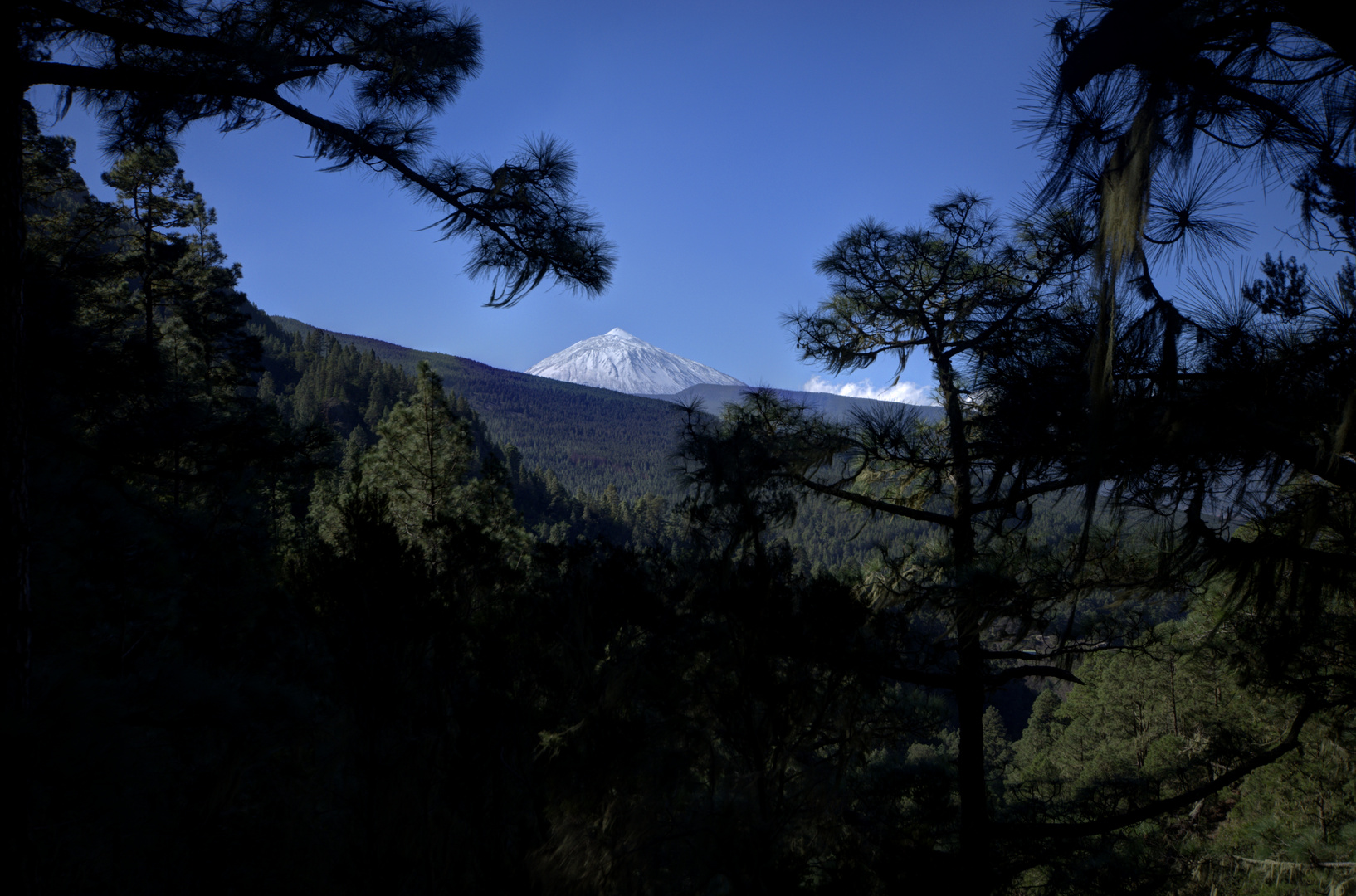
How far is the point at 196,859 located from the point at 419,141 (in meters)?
5.76

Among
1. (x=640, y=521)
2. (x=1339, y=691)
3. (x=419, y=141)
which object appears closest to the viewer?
(x=419, y=141)

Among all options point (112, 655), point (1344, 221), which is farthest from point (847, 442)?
point (112, 655)

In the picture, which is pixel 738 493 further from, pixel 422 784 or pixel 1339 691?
pixel 1339 691

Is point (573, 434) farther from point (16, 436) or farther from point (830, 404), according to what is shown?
point (16, 436)

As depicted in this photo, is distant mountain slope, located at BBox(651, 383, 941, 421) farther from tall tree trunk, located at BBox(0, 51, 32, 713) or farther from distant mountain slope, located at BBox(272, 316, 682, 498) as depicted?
distant mountain slope, located at BBox(272, 316, 682, 498)

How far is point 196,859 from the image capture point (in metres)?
5.01

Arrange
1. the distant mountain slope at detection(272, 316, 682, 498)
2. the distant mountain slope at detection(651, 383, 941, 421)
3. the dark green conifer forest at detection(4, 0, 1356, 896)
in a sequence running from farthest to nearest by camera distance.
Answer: the distant mountain slope at detection(272, 316, 682, 498)
the distant mountain slope at detection(651, 383, 941, 421)
the dark green conifer forest at detection(4, 0, 1356, 896)

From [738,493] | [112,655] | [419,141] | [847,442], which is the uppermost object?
[419,141]

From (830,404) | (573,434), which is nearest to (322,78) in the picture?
(830,404)

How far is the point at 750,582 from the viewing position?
6.37 metres

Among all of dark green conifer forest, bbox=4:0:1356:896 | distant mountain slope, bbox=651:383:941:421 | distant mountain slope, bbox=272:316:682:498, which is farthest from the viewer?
distant mountain slope, bbox=272:316:682:498

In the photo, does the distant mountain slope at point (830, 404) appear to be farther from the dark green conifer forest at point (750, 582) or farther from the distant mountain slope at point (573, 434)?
the distant mountain slope at point (573, 434)

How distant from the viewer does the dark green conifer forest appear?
8.48ft

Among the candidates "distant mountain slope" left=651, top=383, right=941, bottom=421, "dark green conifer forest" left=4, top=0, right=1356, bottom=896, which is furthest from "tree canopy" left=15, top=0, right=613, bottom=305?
"distant mountain slope" left=651, top=383, right=941, bottom=421
